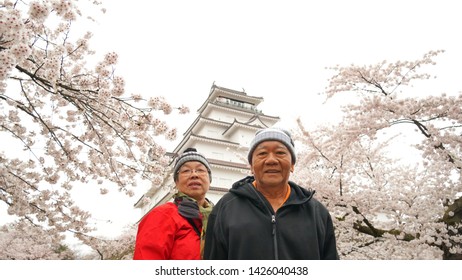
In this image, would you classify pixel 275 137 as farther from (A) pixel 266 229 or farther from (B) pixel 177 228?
(B) pixel 177 228

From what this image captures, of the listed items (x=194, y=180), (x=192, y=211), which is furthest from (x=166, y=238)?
(x=194, y=180)

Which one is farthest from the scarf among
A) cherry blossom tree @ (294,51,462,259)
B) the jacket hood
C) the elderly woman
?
cherry blossom tree @ (294,51,462,259)

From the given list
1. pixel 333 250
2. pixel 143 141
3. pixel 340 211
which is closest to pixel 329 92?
pixel 340 211

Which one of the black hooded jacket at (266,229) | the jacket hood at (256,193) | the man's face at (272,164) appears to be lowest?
the black hooded jacket at (266,229)

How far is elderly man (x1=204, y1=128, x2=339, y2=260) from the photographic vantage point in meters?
1.62

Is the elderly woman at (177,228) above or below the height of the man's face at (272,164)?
below

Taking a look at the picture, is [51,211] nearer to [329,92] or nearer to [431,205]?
[329,92]

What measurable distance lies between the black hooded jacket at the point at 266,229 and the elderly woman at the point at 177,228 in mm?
247

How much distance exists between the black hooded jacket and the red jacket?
230 millimetres

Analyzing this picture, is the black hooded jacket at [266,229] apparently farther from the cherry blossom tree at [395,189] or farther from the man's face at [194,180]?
the cherry blossom tree at [395,189]

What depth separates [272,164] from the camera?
5.96 ft

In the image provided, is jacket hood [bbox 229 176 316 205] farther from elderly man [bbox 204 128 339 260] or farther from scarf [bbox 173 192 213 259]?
scarf [bbox 173 192 213 259]

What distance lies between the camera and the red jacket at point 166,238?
6.17 ft

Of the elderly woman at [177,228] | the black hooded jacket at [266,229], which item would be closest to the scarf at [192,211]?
the elderly woman at [177,228]
